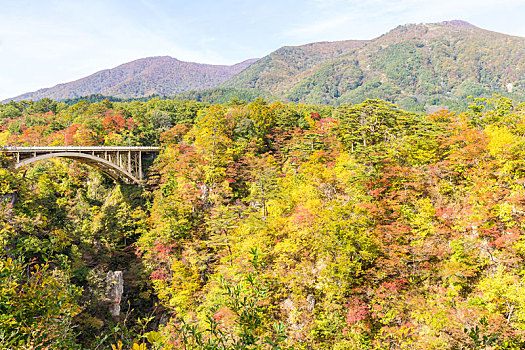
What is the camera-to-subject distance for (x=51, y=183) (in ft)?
83.3

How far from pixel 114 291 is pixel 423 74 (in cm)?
16142

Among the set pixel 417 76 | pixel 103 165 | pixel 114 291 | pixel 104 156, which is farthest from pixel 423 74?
pixel 114 291

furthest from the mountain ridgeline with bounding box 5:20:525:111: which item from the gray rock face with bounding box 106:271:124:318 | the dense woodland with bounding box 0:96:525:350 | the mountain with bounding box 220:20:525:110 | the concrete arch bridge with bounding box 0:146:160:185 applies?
the gray rock face with bounding box 106:271:124:318

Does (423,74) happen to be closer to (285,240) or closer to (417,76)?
(417,76)

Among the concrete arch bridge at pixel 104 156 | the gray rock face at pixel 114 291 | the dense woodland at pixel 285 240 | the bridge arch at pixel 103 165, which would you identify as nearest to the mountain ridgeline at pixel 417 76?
the concrete arch bridge at pixel 104 156

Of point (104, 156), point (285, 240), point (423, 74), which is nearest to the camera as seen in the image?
point (285, 240)

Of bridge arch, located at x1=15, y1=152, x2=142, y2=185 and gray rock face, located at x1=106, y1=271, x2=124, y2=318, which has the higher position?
bridge arch, located at x1=15, y1=152, x2=142, y2=185

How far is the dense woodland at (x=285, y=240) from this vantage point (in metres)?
3.77

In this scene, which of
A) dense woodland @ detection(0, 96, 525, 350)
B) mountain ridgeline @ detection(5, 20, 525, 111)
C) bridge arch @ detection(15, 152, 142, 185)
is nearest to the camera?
dense woodland @ detection(0, 96, 525, 350)

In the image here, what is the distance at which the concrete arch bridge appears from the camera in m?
19.6

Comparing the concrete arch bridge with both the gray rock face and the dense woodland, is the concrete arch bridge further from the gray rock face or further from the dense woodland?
the gray rock face

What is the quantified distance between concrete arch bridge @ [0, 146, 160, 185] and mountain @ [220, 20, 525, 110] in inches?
3964

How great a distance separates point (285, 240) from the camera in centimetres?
1484

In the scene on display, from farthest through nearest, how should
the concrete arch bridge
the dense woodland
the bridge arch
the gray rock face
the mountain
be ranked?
the mountain, the bridge arch, the concrete arch bridge, the gray rock face, the dense woodland
